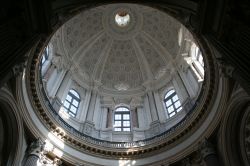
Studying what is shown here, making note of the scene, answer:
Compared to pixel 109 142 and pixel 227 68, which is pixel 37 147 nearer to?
pixel 109 142

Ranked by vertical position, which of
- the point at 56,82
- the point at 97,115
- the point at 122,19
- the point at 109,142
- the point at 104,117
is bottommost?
the point at 109,142

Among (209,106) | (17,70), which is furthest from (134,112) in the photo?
(17,70)

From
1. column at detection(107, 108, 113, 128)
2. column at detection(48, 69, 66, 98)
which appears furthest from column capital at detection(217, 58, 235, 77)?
column at detection(48, 69, 66, 98)

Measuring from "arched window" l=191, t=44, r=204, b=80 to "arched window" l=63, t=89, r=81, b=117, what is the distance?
11401 millimetres

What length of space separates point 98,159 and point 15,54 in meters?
12.7

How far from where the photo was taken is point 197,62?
1093 inches

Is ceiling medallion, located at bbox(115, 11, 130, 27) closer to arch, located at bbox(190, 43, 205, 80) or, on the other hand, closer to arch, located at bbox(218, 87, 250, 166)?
arch, located at bbox(190, 43, 205, 80)

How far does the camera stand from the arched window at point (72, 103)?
27425mm

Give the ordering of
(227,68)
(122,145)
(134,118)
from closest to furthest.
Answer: (227,68)
(122,145)
(134,118)

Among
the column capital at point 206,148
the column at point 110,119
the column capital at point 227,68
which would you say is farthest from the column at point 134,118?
the column capital at point 227,68

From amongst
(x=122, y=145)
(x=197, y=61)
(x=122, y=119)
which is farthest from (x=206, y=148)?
(x=122, y=119)

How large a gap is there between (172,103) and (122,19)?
14157 millimetres

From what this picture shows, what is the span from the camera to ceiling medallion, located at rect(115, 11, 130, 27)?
37353 millimetres

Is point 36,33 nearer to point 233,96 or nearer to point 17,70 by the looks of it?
point 17,70
